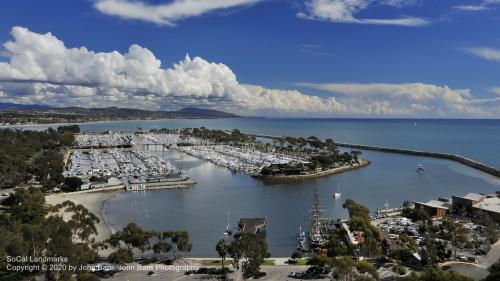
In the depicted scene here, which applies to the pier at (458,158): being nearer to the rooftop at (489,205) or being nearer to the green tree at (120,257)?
the rooftop at (489,205)

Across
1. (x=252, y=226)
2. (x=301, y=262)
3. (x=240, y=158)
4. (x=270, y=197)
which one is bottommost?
(x=270, y=197)

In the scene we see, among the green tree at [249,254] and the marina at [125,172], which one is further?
the marina at [125,172]

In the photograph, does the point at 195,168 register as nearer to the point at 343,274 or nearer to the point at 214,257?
the point at 214,257

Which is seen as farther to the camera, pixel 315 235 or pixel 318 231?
pixel 318 231

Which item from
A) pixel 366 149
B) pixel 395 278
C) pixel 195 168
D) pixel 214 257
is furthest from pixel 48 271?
pixel 366 149

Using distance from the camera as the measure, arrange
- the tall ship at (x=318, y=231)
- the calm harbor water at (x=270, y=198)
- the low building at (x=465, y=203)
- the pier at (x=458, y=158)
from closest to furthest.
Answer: the tall ship at (x=318, y=231) → the calm harbor water at (x=270, y=198) → the low building at (x=465, y=203) → the pier at (x=458, y=158)

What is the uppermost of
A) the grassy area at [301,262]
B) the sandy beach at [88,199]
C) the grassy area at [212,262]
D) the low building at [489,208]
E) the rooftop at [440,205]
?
the low building at [489,208]

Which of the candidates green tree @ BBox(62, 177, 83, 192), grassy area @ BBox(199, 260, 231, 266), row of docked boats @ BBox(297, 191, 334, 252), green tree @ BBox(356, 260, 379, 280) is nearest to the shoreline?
row of docked boats @ BBox(297, 191, 334, 252)

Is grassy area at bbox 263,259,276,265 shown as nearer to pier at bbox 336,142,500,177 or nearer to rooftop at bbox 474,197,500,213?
rooftop at bbox 474,197,500,213

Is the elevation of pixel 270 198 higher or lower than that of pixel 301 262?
lower

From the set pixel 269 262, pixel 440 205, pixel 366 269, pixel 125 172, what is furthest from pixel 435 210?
pixel 125 172

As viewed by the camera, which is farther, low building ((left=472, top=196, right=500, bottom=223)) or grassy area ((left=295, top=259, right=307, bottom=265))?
low building ((left=472, top=196, right=500, bottom=223))

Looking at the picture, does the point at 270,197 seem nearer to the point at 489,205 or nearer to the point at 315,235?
the point at 315,235

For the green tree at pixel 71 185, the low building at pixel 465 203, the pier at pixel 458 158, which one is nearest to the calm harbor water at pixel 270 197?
the pier at pixel 458 158
